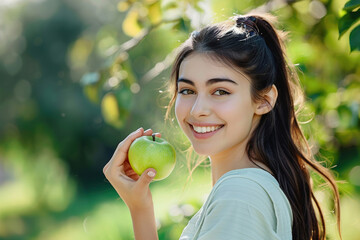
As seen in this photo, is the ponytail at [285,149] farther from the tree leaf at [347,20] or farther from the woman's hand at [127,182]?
the woman's hand at [127,182]

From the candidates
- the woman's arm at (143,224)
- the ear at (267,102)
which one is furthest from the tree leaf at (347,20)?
the woman's arm at (143,224)

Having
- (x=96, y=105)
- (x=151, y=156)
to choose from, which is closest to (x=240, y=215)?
(x=151, y=156)

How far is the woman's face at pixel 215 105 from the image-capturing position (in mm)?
820

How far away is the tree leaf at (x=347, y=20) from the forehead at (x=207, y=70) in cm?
22

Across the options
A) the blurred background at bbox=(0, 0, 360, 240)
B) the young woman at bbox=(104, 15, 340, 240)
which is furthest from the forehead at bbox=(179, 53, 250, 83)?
the blurred background at bbox=(0, 0, 360, 240)

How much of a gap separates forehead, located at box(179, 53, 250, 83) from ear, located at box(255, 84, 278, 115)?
0.06 metres

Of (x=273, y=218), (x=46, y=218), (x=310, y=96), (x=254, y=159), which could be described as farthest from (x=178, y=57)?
(x=46, y=218)

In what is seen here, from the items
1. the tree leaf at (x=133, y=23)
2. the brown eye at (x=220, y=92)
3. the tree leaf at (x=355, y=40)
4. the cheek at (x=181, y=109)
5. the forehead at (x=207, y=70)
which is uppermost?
the tree leaf at (x=133, y=23)

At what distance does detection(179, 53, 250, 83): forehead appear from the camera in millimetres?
827

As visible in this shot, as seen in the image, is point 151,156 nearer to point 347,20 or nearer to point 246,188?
point 246,188

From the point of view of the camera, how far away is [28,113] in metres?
6.90

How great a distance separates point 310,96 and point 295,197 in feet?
1.81

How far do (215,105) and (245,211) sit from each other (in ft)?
0.74

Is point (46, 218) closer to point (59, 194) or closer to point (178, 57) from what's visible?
point (59, 194)
